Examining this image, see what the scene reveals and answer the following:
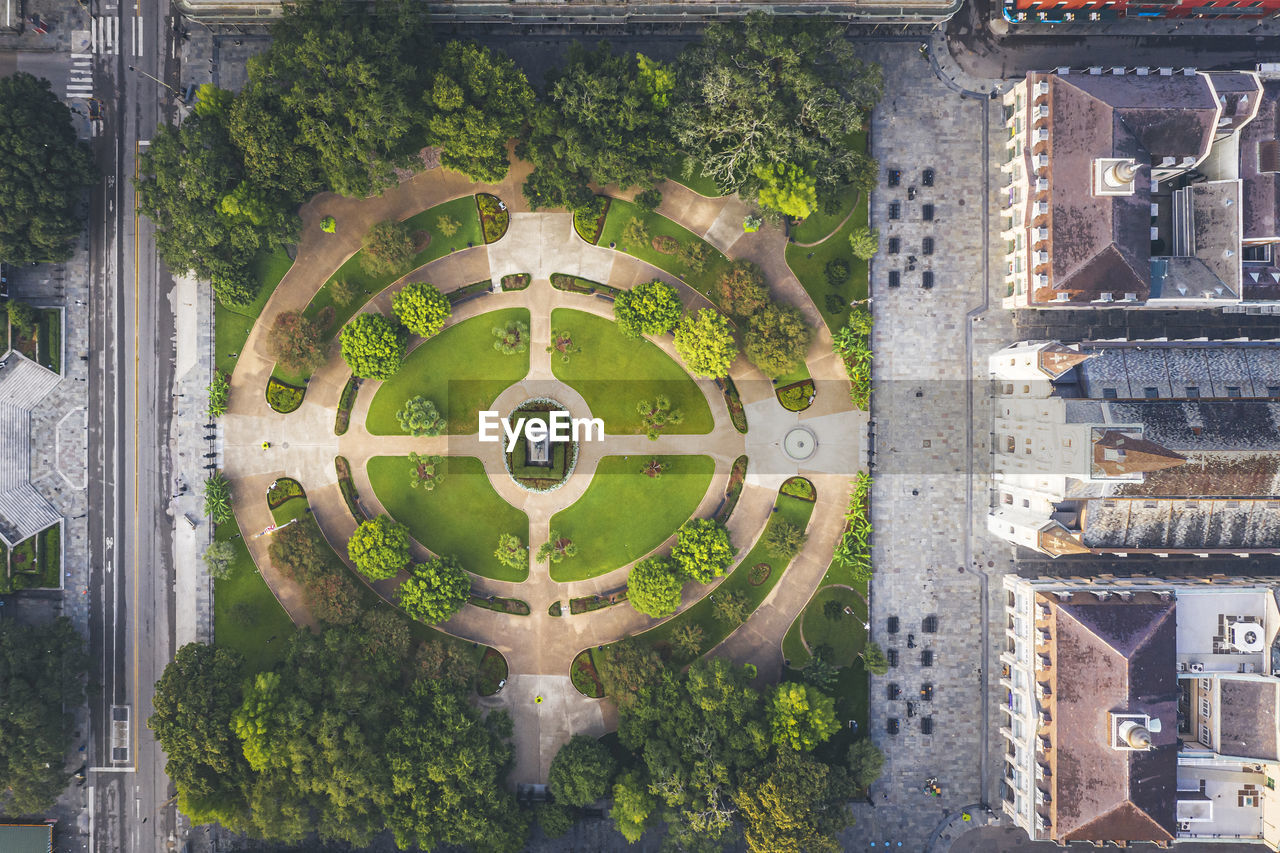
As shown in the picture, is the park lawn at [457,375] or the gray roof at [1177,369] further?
the park lawn at [457,375]

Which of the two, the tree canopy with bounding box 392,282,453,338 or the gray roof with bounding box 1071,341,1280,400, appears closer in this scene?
the gray roof with bounding box 1071,341,1280,400

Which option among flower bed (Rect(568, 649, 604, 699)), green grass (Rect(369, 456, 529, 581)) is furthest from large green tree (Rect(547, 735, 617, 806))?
green grass (Rect(369, 456, 529, 581))

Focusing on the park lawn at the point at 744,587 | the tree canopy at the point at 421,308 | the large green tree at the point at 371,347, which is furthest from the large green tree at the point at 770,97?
the large green tree at the point at 371,347

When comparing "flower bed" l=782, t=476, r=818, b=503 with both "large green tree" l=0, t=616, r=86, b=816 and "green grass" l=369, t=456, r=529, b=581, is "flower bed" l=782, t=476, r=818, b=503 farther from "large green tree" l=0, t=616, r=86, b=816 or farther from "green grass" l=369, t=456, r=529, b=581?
"large green tree" l=0, t=616, r=86, b=816

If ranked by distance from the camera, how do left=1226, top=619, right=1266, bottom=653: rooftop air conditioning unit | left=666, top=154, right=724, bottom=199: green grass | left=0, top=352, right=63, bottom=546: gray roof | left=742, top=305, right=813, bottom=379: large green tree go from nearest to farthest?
left=1226, top=619, right=1266, bottom=653: rooftop air conditioning unit
left=742, top=305, right=813, bottom=379: large green tree
left=0, top=352, right=63, bottom=546: gray roof
left=666, top=154, right=724, bottom=199: green grass

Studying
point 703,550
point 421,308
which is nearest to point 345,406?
point 421,308

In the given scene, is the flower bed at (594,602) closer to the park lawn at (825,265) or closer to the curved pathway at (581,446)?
the curved pathway at (581,446)
